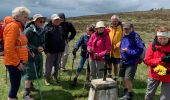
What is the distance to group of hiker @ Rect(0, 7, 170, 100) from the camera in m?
10.5

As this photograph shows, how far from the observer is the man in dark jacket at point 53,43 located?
14.4 metres

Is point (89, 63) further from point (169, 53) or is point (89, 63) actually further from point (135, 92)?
point (169, 53)

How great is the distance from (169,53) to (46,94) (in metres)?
5.23

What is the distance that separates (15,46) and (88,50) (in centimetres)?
377

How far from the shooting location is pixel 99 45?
13602 millimetres

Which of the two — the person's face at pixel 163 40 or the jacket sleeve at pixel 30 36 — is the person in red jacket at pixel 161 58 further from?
the jacket sleeve at pixel 30 36

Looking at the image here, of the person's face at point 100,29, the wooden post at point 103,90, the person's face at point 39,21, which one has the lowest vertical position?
the wooden post at point 103,90

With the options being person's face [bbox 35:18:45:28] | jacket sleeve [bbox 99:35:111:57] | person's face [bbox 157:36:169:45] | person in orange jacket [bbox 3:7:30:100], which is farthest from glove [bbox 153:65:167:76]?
person's face [bbox 35:18:45:28]

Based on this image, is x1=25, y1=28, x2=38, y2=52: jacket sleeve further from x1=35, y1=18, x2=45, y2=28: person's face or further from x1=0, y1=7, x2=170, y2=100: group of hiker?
x1=35, y1=18, x2=45, y2=28: person's face

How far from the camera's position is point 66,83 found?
50.1 ft

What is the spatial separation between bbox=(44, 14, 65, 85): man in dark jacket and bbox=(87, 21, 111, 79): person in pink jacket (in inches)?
56.9

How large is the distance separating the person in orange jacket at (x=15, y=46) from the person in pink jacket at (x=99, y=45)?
3368 mm

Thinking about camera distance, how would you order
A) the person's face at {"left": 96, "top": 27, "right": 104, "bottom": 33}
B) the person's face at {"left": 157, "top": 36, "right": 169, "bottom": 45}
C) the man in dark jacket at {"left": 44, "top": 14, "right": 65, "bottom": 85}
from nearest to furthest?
the person's face at {"left": 157, "top": 36, "right": 169, "bottom": 45}
the person's face at {"left": 96, "top": 27, "right": 104, "bottom": 33}
the man in dark jacket at {"left": 44, "top": 14, "right": 65, "bottom": 85}

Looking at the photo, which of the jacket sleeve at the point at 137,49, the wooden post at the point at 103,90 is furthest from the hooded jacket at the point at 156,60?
the jacket sleeve at the point at 137,49
